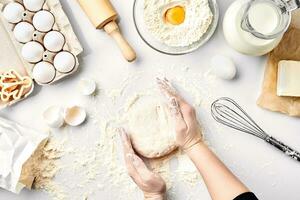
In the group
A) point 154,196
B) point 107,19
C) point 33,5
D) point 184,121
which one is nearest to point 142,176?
point 154,196

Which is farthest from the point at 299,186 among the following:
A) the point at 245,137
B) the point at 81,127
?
the point at 81,127

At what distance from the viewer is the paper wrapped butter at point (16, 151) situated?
124 cm

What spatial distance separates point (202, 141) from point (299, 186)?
279mm

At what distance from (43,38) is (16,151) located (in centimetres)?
28

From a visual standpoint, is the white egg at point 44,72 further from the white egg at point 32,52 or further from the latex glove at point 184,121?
the latex glove at point 184,121

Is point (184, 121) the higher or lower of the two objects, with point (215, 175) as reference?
higher

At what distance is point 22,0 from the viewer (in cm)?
126

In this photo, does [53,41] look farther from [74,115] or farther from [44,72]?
[74,115]

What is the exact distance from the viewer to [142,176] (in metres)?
1.24

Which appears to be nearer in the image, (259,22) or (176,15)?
(259,22)

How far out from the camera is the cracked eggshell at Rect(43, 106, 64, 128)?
4.14ft

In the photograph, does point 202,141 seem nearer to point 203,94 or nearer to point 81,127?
point 203,94

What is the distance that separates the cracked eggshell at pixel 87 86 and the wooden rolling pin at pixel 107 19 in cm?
11

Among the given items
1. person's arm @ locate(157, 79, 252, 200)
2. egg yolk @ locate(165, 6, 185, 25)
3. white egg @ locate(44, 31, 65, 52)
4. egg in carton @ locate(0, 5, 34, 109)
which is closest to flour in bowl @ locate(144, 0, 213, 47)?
egg yolk @ locate(165, 6, 185, 25)
